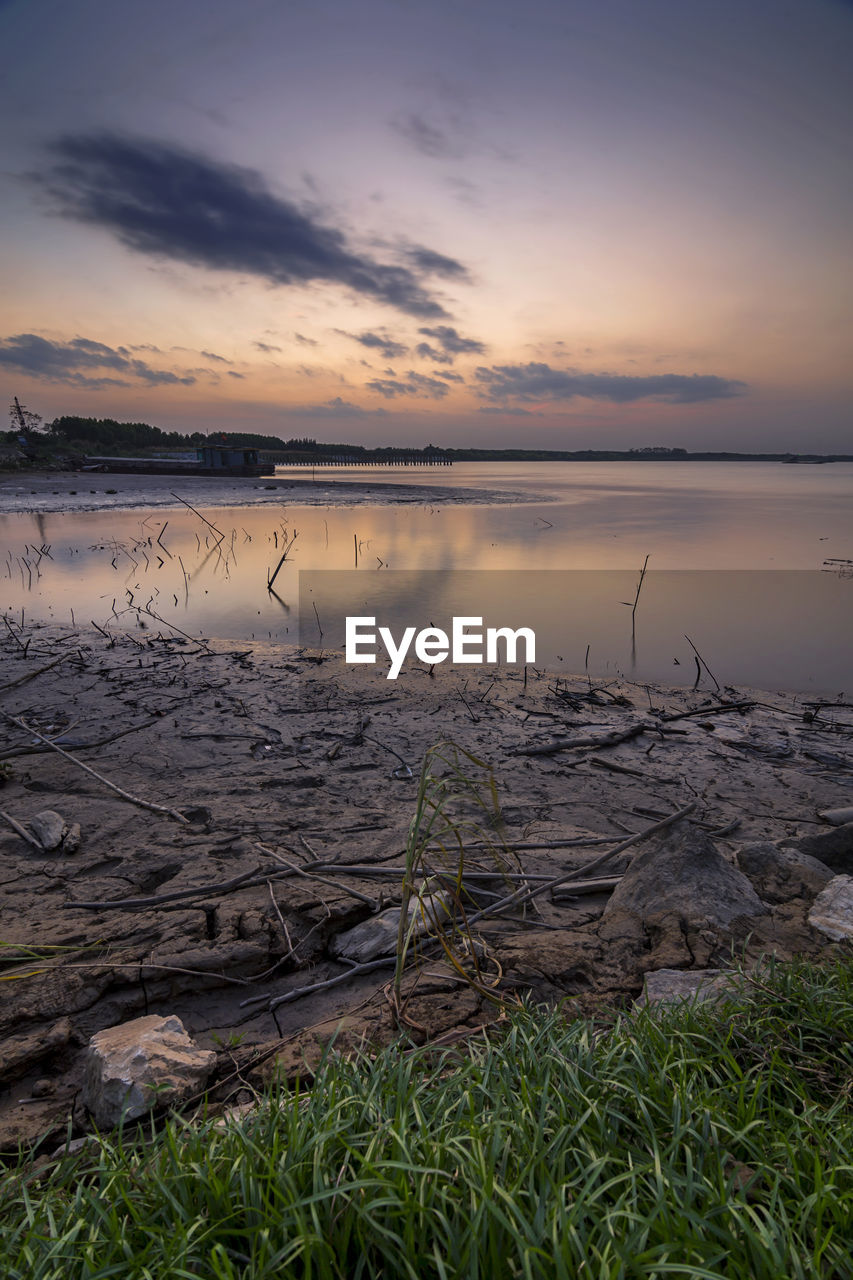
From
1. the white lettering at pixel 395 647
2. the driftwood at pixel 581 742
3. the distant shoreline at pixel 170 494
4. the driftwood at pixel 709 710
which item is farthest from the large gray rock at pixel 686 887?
the distant shoreline at pixel 170 494

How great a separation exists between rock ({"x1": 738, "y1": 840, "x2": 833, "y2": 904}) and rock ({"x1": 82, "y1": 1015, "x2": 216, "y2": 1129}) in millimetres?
2855

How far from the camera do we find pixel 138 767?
5.27 m

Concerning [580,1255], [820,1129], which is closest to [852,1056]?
[820,1129]

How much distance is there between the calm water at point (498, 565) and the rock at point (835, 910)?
242 inches

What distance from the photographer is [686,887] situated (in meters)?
3.04

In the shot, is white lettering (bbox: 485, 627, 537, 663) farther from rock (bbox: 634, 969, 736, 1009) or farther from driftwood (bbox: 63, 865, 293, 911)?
rock (bbox: 634, 969, 736, 1009)

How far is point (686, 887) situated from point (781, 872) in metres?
0.73

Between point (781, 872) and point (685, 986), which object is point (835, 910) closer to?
point (781, 872)

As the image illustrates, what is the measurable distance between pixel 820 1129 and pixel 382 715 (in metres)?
5.41

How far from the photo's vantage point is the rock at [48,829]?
12.8 ft

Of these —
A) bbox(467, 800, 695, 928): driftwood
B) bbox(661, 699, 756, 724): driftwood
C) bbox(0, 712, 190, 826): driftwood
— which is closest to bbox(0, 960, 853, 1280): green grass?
bbox(467, 800, 695, 928): driftwood

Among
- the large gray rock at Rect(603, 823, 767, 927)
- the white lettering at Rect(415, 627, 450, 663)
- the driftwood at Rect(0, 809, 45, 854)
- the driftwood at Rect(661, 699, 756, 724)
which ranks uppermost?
the large gray rock at Rect(603, 823, 767, 927)

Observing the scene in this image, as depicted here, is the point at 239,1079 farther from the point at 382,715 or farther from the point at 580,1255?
the point at 382,715

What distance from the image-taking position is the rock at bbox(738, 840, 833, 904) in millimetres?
3229
